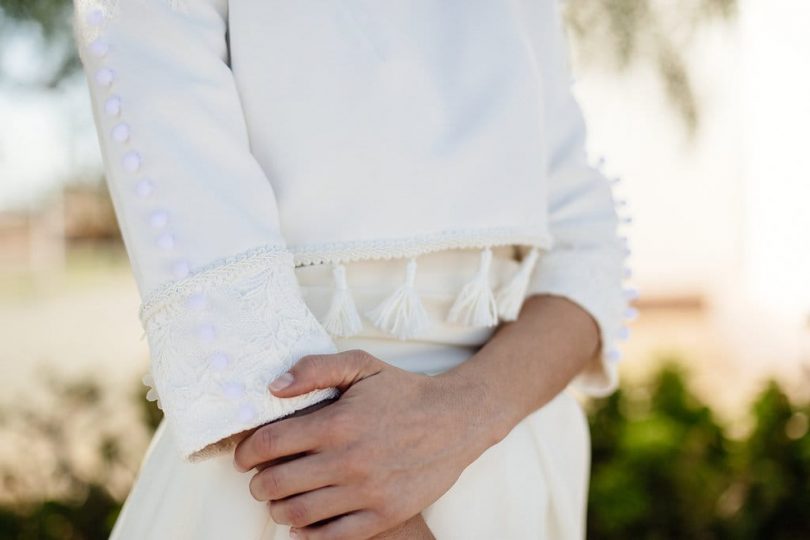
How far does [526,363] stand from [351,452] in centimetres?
31

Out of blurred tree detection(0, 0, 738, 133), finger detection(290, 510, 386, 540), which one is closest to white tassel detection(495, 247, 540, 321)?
finger detection(290, 510, 386, 540)

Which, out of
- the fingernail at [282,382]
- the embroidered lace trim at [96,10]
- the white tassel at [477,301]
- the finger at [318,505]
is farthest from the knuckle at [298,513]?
the embroidered lace trim at [96,10]

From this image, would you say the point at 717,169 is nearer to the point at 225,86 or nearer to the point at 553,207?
the point at 553,207

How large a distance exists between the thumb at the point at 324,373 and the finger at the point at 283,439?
3 cm

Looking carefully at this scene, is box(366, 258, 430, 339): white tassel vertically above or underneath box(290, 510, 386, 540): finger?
above

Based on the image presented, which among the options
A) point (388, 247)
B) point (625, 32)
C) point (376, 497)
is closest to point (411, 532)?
point (376, 497)

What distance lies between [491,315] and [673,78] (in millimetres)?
1686

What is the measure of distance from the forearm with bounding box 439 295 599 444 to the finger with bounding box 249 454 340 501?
179 millimetres

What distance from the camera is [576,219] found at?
1141 millimetres

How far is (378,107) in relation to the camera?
2.94 feet

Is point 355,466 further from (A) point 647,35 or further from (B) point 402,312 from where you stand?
(A) point 647,35

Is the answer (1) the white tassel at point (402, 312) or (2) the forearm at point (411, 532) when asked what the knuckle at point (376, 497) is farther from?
(1) the white tassel at point (402, 312)

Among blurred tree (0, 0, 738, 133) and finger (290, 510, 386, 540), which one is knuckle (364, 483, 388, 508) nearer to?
finger (290, 510, 386, 540)

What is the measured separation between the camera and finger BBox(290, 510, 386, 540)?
737mm
